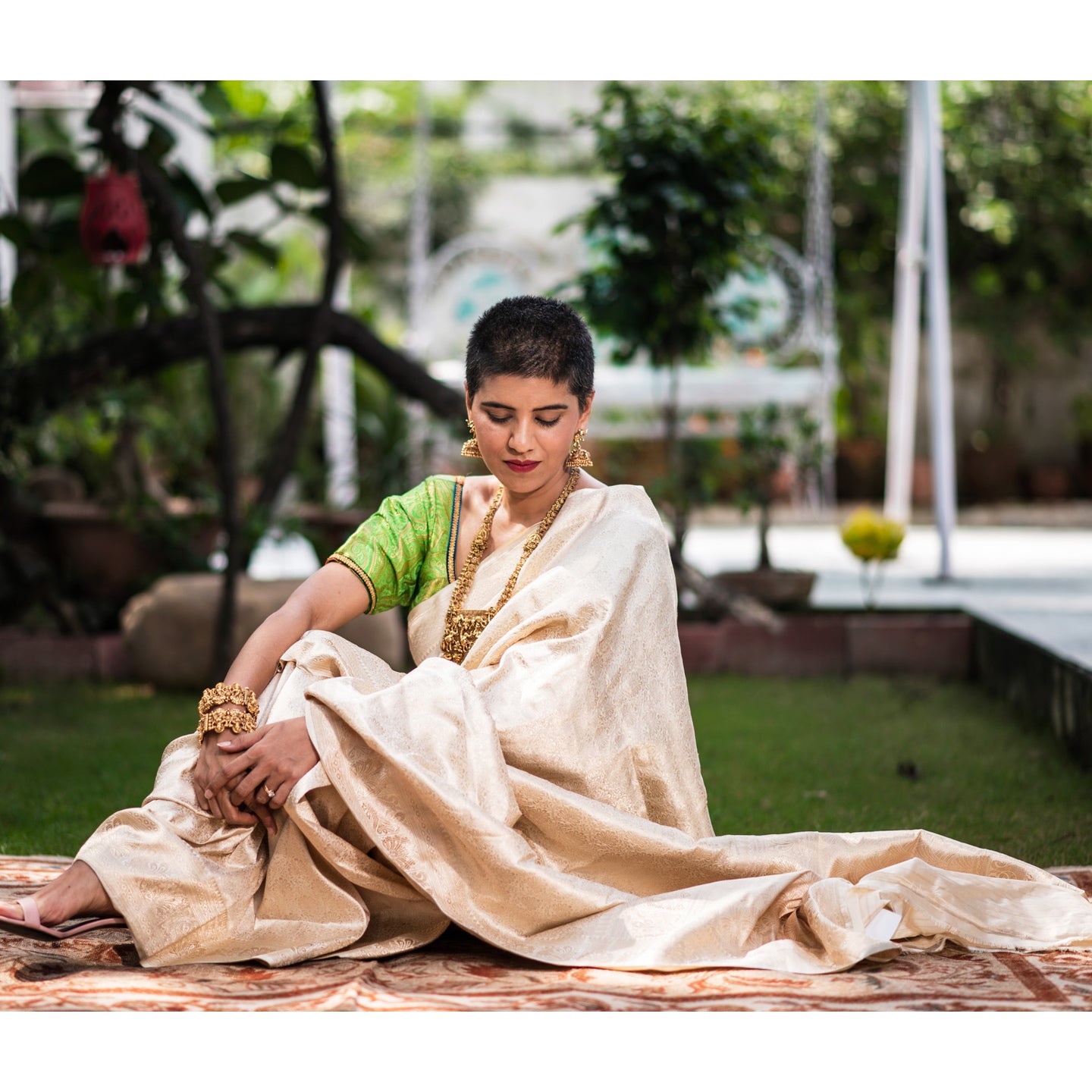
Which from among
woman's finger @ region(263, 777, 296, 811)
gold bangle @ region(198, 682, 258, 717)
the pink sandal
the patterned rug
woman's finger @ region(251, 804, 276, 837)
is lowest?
the patterned rug

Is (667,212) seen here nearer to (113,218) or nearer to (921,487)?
(113,218)

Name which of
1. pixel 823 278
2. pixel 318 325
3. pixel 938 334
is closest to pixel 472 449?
pixel 318 325

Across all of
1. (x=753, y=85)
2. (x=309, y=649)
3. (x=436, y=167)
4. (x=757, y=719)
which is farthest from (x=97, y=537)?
(x=436, y=167)

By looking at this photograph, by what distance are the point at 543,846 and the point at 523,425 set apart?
0.72 meters

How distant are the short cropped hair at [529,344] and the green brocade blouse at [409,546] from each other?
0.94 ft

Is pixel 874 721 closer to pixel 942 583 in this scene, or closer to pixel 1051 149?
pixel 942 583

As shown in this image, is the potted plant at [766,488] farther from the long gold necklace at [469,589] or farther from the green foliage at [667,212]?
the long gold necklace at [469,589]

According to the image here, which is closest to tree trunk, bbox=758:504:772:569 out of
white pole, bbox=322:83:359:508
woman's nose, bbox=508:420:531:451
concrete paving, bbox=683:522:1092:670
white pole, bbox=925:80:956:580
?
concrete paving, bbox=683:522:1092:670

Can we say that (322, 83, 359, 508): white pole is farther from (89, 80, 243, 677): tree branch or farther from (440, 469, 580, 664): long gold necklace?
(440, 469, 580, 664): long gold necklace

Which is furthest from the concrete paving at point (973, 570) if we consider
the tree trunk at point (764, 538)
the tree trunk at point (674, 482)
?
the tree trunk at point (674, 482)

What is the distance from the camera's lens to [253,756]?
2193 mm

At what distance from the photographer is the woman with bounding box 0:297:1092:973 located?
2.18 meters

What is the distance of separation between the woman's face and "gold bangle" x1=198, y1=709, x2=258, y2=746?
1.97ft

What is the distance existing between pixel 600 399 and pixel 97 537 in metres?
7.43
